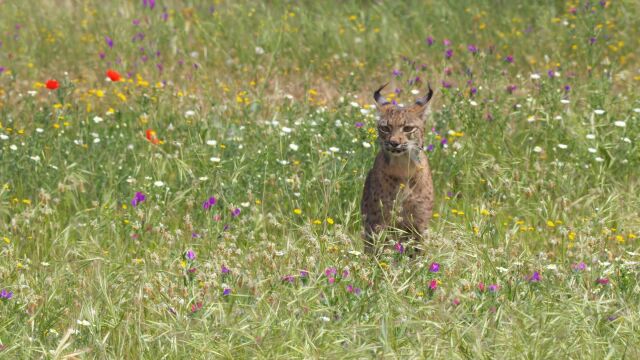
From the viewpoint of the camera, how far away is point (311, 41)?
1022cm

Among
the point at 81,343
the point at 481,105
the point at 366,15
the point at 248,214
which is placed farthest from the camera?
the point at 366,15

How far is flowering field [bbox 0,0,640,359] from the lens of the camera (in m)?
4.57

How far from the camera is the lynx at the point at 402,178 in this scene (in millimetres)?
5988

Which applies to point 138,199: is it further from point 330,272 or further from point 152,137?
point 330,272

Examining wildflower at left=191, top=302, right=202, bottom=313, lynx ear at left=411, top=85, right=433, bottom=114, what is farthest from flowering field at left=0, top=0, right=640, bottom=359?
lynx ear at left=411, top=85, right=433, bottom=114

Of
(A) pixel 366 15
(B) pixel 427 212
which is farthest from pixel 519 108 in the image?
(A) pixel 366 15

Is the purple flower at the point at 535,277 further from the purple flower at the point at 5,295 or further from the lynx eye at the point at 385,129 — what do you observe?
the purple flower at the point at 5,295

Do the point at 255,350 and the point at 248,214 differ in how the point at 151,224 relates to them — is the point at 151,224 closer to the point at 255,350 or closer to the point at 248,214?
the point at 248,214

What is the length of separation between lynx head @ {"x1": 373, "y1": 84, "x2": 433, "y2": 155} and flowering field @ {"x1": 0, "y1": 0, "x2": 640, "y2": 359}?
412 millimetres

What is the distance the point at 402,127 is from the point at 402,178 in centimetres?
28

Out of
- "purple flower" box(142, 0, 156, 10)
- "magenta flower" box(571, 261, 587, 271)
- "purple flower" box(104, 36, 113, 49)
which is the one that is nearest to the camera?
"magenta flower" box(571, 261, 587, 271)

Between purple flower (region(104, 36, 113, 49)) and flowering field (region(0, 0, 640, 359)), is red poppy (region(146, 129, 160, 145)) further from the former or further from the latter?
purple flower (region(104, 36, 113, 49))

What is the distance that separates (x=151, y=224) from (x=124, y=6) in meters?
5.10

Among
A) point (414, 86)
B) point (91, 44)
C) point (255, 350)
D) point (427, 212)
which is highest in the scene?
point (255, 350)
